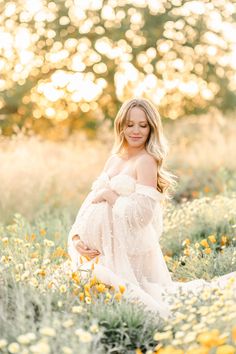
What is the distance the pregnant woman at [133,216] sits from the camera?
4.23m

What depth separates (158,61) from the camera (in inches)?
533

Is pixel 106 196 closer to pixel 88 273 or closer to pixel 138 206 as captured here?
pixel 138 206

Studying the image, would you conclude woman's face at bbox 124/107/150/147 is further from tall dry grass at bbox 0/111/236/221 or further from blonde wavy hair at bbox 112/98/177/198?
tall dry grass at bbox 0/111/236/221

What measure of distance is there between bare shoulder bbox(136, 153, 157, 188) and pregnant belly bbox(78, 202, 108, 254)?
0.33 meters

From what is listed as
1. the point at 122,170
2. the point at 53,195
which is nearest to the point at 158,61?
the point at 53,195

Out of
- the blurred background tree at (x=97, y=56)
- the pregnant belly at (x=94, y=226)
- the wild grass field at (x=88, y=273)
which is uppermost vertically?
the blurred background tree at (x=97, y=56)

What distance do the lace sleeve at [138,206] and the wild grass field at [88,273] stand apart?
481mm

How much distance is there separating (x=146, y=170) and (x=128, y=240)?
0.49 metres

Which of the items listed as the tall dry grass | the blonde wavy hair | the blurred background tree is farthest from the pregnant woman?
the blurred background tree

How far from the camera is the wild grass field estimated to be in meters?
3.03

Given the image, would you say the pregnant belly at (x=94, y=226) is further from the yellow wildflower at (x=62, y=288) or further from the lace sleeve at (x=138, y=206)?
the yellow wildflower at (x=62, y=288)

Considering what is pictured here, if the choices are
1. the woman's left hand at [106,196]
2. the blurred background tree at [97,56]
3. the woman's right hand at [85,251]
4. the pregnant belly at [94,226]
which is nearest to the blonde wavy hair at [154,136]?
the woman's left hand at [106,196]

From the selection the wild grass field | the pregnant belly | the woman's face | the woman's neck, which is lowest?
the wild grass field

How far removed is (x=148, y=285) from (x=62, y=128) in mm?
9996
